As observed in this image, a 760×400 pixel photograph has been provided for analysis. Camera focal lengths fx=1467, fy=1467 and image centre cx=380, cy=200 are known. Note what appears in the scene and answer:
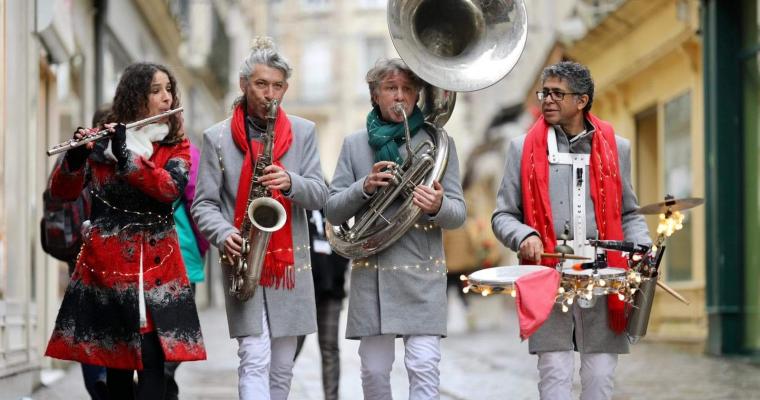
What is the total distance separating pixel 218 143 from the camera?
6.93m

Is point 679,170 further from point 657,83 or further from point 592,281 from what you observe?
point 592,281

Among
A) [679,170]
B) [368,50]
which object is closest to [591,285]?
[679,170]

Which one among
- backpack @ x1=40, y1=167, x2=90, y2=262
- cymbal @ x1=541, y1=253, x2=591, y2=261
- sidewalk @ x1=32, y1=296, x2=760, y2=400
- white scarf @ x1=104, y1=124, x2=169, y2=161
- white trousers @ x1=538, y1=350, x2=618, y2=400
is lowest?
sidewalk @ x1=32, y1=296, x2=760, y2=400

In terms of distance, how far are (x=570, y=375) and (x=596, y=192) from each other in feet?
2.84

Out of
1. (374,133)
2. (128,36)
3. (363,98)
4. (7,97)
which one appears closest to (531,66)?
(128,36)

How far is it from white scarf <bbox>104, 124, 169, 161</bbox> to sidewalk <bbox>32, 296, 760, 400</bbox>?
3.59m

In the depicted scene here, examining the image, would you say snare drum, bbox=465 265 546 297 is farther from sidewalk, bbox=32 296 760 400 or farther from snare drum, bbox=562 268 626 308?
sidewalk, bbox=32 296 760 400

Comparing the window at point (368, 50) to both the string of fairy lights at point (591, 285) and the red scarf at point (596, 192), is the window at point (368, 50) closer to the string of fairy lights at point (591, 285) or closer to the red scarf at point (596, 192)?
the red scarf at point (596, 192)

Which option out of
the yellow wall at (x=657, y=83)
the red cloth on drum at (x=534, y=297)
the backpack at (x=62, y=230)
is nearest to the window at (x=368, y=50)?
the yellow wall at (x=657, y=83)

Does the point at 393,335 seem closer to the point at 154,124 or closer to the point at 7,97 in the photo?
the point at 154,124

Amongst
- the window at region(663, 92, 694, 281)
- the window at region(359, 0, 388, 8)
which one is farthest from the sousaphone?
the window at region(359, 0, 388, 8)

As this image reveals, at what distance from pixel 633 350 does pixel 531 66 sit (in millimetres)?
17245

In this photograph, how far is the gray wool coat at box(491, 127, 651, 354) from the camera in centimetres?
677

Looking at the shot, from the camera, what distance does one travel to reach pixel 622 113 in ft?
68.4
